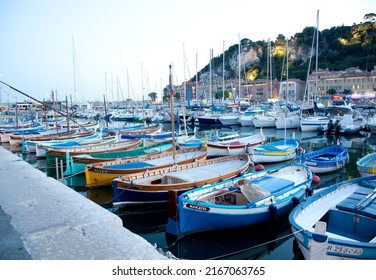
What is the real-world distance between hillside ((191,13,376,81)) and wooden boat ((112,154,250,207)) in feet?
287

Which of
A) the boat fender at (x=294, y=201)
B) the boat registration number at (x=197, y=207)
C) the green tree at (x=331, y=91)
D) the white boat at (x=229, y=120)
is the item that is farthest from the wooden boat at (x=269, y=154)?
the green tree at (x=331, y=91)

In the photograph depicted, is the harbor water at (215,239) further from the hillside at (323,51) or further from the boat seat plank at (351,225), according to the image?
the hillside at (323,51)

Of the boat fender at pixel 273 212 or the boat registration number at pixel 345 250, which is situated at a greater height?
the boat registration number at pixel 345 250

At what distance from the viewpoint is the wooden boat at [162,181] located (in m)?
11.2

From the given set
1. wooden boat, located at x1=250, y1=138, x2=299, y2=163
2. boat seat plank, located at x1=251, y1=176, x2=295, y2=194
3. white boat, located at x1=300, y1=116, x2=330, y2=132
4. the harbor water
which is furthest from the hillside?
the harbor water

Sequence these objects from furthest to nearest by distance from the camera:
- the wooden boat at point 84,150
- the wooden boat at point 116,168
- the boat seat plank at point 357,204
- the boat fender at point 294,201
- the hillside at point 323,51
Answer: the hillside at point 323,51 < the wooden boat at point 84,150 < the wooden boat at point 116,168 < the boat fender at point 294,201 < the boat seat plank at point 357,204

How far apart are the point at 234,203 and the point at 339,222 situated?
3.33m

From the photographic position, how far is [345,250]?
6.27 meters

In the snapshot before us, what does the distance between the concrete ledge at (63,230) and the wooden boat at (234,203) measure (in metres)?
5.42

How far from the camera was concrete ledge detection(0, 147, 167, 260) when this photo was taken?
2271mm

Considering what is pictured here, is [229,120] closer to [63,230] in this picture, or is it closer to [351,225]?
[351,225]

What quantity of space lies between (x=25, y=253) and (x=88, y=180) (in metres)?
12.9

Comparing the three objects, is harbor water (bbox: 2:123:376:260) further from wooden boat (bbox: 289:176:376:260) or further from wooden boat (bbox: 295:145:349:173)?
wooden boat (bbox: 295:145:349:173)
